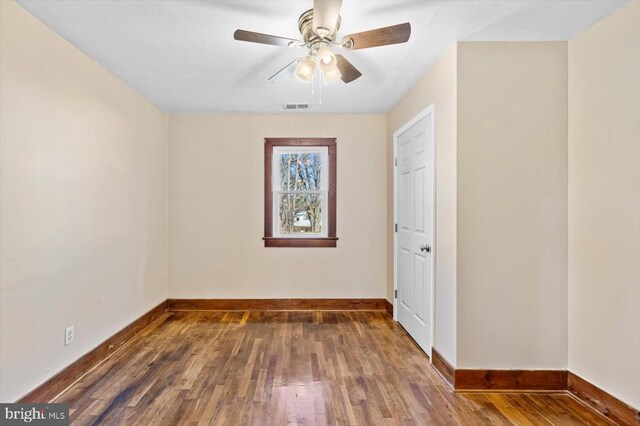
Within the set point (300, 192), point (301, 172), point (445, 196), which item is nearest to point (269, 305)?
point (300, 192)

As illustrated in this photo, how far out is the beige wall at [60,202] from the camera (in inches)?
76.6

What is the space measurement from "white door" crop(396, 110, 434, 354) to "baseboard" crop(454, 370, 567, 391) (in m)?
0.50

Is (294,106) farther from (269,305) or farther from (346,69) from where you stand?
(269,305)

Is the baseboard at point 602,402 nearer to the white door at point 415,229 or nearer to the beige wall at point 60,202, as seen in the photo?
the white door at point 415,229

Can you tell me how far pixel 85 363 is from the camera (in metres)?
2.58

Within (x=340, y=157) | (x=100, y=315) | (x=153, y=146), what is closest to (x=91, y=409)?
(x=100, y=315)

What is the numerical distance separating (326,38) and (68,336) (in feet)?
8.80

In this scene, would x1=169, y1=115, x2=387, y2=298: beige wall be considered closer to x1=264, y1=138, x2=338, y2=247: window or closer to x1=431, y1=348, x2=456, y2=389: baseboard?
x1=264, y1=138, x2=338, y2=247: window

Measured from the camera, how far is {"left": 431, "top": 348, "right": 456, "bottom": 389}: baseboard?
2422 mm

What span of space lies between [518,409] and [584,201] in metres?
1.44

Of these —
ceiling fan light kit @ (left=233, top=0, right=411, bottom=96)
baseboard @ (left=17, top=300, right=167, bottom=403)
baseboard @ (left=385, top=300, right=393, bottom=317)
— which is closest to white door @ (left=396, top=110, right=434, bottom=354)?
baseboard @ (left=385, top=300, right=393, bottom=317)

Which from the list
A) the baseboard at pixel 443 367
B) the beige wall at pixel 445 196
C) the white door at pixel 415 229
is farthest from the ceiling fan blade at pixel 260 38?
the baseboard at pixel 443 367

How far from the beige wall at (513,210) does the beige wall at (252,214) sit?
190 cm

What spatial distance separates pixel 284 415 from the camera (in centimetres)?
208
